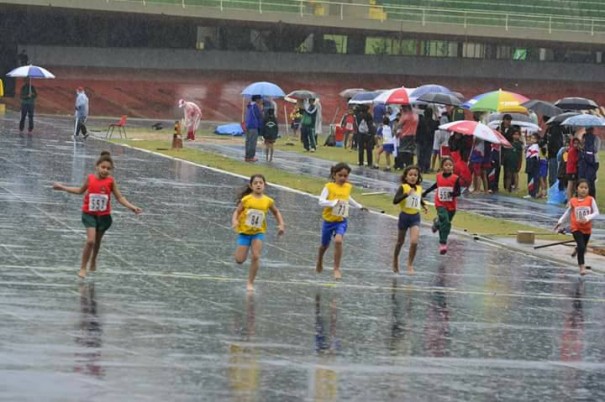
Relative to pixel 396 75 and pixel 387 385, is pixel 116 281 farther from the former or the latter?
pixel 396 75

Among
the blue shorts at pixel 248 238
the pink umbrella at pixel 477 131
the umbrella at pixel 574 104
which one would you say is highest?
the umbrella at pixel 574 104

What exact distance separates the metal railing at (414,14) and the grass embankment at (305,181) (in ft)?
72.4

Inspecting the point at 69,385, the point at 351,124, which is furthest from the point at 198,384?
the point at 351,124

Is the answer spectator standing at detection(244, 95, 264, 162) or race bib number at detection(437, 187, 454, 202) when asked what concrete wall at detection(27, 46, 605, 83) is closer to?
spectator standing at detection(244, 95, 264, 162)

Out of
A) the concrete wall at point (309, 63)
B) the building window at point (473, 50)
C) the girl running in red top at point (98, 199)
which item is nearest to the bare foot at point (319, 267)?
the girl running in red top at point (98, 199)

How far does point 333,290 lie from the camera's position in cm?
1706

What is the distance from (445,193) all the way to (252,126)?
56.9 feet

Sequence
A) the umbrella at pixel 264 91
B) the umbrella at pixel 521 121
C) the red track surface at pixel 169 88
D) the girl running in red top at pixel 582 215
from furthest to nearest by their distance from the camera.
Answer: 1. the red track surface at pixel 169 88
2. the umbrella at pixel 264 91
3. the umbrella at pixel 521 121
4. the girl running in red top at pixel 582 215

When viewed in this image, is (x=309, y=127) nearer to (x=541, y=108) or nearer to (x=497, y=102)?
(x=497, y=102)

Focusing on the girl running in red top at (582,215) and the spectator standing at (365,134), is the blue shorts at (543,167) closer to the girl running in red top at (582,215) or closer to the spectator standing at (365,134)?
the spectator standing at (365,134)

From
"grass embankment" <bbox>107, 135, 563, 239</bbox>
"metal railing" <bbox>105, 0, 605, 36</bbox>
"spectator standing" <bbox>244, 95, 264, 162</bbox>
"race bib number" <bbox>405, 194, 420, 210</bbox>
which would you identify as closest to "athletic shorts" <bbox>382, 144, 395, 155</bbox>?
"grass embankment" <bbox>107, 135, 563, 239</bbox>

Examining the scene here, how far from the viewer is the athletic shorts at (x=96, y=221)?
16.6 m

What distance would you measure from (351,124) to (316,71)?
80.9 ft

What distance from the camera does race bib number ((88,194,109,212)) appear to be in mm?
16703
